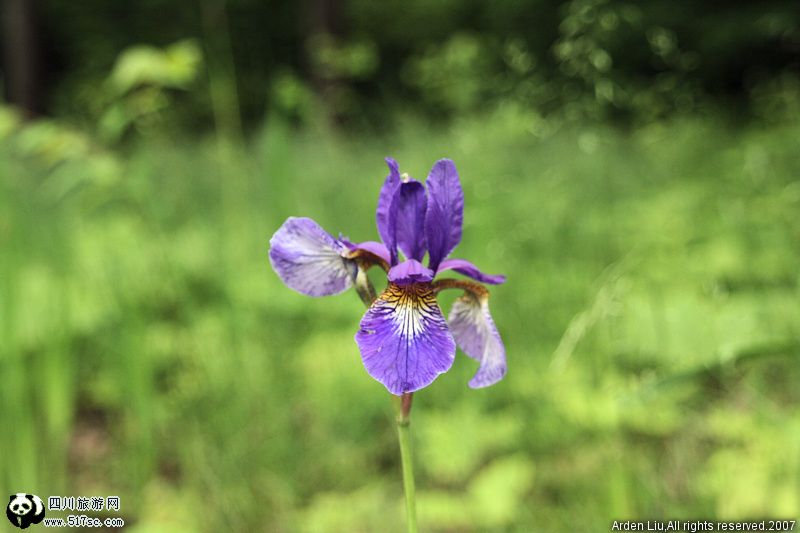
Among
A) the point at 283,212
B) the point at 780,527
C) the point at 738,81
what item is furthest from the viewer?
the point at 738,81

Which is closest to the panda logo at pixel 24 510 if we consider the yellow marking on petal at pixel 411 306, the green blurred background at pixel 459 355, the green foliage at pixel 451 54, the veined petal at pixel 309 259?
the green blurred background at pixel 459 355

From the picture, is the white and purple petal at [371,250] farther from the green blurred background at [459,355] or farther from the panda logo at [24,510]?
the panda logo at [24,510]

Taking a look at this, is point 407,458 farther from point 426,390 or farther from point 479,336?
point 426,390

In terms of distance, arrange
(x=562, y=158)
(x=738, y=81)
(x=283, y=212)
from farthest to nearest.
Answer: (x=738, y=81), (x=562, y=158), (x=283, y=212)

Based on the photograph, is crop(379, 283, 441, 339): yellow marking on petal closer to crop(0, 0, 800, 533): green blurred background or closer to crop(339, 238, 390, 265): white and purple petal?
crop(339, 238, 390, 265): white and purple petal

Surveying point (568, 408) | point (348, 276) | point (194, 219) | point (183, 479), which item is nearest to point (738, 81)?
point (194, 219)

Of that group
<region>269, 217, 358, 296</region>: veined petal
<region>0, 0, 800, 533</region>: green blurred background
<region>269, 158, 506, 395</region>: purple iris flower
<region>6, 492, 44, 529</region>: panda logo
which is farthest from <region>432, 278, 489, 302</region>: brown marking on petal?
<region>6, 492, 44, 529</region>: panda logo

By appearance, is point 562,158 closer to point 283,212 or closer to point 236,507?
point 283,212
